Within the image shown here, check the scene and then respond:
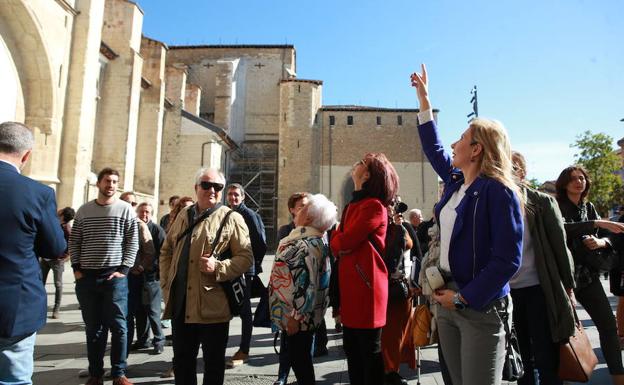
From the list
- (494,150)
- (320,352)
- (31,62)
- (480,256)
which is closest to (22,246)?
(480,256)

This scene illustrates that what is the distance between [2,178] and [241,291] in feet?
5.75

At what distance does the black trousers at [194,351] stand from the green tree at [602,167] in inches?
1145

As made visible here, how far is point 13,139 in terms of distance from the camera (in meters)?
2.34

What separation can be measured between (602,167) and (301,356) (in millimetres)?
30409

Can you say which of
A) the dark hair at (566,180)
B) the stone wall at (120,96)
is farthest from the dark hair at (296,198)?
the stone wall at (120,96)

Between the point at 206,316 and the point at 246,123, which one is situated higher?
the point at 246,123

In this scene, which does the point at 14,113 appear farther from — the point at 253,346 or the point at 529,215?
the point at 529,215

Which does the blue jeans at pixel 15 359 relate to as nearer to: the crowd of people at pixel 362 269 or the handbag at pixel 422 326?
the crowd of people at pixel 362 269

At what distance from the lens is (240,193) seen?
526 centimetres

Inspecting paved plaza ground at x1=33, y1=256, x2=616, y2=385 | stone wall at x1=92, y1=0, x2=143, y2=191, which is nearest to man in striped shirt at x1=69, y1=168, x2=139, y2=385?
paved plaza ground at x1=33, y1=256, x2=616, y2=385

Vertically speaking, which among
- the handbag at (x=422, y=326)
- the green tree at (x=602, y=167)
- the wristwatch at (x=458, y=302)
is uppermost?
the green tree at (x=602, y=167)

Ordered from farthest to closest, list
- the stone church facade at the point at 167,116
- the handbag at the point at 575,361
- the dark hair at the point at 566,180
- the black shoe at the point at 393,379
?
the stone church facade at the point at 167,116 < the black shoe at the point at 393,379 < the dark hair at the point at 566,180 < the handbag at the point at 575,361

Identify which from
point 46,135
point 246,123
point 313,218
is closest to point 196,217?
point 313,218

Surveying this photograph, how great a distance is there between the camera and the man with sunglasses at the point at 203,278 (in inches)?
122
